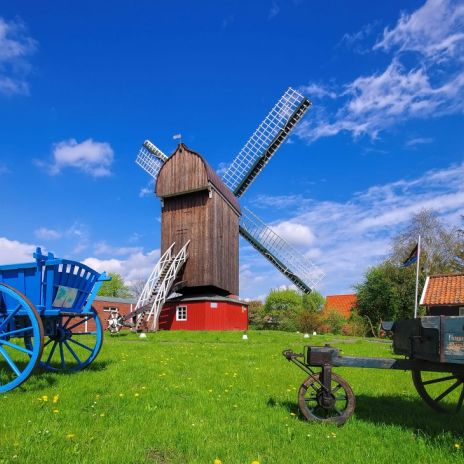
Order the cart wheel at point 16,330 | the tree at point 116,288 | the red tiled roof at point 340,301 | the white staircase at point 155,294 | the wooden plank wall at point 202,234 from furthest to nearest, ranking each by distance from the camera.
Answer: the tree at point 116,288 → the red tiled roof at point 340,301 → the wooden plank wall at point 202,234 → the white staircase at point 155,294 → the cart wheel at point 16,330

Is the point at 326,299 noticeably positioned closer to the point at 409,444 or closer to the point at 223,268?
the point at 223,268

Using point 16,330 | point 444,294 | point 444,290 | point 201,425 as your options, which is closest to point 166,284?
point 444,294

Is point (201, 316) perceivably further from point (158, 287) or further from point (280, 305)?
point (280, 305)

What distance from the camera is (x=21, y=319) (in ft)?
23.3

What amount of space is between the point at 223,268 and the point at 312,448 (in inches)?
988

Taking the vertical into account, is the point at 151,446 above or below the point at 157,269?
below

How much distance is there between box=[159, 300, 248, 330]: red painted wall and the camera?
27703 millimetres

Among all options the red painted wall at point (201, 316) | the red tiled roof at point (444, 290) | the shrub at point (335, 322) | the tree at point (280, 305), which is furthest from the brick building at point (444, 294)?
the tree at point (280, 305)

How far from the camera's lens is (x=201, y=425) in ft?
15.1

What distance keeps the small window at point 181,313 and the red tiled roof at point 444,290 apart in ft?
50.9

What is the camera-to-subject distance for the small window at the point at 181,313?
A: 28.4 meters

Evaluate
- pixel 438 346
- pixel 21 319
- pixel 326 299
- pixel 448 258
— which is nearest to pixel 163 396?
pixel 21 319

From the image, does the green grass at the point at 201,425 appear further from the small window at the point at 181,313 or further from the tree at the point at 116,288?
the tree at the point at 116,288

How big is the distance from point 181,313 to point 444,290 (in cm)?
1730
